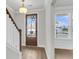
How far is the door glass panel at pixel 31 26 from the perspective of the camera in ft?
34.6

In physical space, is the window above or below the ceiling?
below

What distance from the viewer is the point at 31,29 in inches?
417

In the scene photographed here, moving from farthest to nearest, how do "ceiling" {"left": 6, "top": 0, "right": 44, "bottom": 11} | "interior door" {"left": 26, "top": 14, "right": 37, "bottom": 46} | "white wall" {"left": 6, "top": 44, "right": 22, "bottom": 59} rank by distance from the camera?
"interior door" {"left": 26, "top": 14, "right": 37, "bottom": 46}, "ceiling" {"left": 6, "top": 0, "right": 44, "bottom": 11}, "white wall" {"left": 6, "top": 44, "right": 22, "bottom": 59}

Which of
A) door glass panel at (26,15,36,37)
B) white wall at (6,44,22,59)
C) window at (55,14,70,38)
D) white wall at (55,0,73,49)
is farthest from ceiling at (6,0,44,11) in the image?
white wall at (6,44,22,59)

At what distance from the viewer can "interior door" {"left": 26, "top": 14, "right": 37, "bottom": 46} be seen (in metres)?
10.5

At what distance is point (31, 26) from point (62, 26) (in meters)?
2.34

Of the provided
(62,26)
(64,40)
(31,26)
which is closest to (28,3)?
(31,26)

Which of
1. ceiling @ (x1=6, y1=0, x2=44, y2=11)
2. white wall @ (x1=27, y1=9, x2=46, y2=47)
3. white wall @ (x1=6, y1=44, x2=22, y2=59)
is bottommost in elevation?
white wall @ (x1=6, y1=44, x2=22, y2=59)

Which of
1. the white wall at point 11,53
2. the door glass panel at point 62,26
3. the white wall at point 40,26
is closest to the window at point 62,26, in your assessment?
the door glass panel at point 62,26

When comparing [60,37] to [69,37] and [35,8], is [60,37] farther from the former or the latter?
[35,8]

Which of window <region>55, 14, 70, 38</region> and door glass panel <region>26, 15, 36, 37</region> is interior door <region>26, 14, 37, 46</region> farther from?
window <region>55, 14, 70, 38</region>

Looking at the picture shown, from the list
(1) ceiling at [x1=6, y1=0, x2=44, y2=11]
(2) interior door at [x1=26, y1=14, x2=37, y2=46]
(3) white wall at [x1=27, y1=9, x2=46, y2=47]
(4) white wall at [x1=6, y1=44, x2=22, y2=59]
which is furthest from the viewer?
(2) interior door at [x1=26, y1=14, x2=37, y2=46]

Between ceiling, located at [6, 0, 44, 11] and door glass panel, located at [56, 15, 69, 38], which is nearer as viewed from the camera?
ceiling, located at [6, 0, 44, 11]
